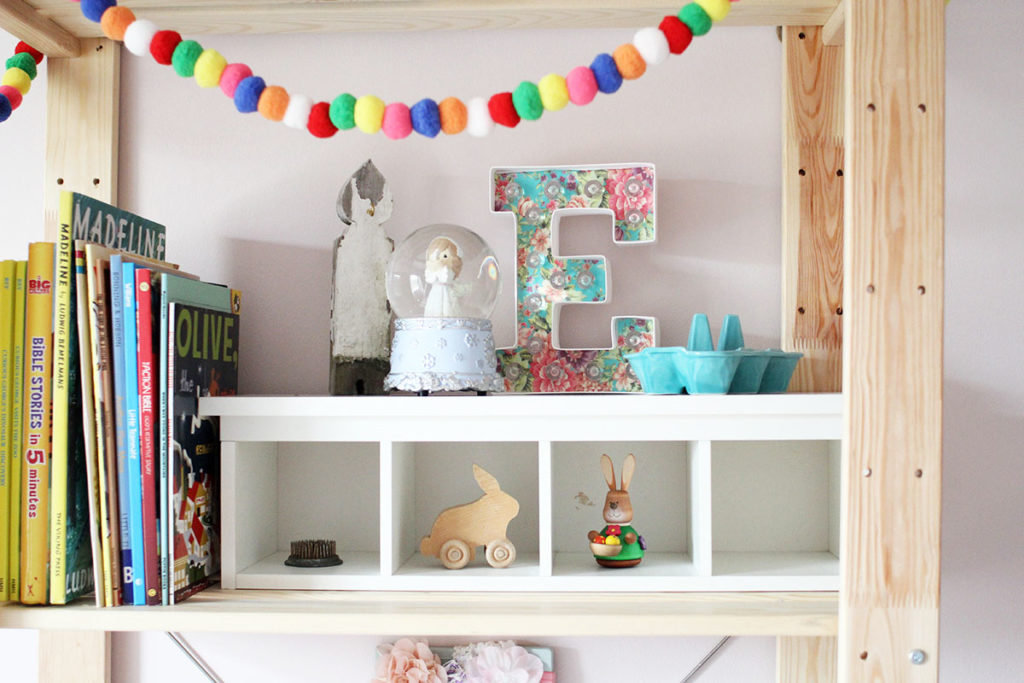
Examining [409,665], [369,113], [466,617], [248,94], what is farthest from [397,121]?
[409,665]

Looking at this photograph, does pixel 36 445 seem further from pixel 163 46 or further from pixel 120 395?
pixel 163 46

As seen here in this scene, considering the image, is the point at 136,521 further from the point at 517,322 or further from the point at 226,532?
the point at 517,322

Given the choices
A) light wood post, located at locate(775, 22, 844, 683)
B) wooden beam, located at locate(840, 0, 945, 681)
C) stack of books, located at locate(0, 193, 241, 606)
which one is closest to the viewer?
wooden beam, located at locate(840, 0, 945, 681)

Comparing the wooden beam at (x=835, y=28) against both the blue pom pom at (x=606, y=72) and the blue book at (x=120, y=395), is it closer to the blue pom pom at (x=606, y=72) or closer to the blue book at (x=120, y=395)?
the blue pom pom at (x=606, y=72)

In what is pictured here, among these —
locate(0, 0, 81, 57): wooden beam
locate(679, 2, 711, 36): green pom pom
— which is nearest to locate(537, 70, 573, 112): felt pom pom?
locate(679, 2, 711, 36): green pom pom

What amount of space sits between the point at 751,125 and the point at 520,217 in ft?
0.97

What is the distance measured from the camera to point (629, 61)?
79 cm

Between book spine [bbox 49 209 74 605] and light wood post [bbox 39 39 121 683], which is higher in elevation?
light wood post [bbox 39 39 121 683]

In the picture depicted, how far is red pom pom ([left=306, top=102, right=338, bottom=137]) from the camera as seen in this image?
0.82 metres

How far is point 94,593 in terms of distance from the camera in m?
0.89

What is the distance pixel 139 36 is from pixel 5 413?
1.21 ft

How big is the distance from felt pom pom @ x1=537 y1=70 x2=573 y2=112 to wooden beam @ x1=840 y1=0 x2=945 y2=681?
0.78 ft

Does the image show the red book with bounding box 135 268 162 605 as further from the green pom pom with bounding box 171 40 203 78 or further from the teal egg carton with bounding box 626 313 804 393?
the teal egg carton with bounding box 626 313 804 393

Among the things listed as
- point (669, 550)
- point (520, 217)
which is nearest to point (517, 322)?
point (520, 217)
